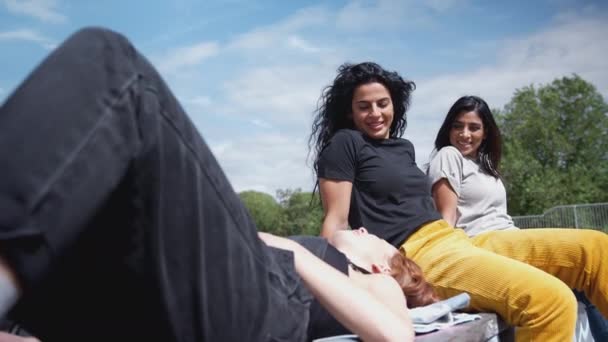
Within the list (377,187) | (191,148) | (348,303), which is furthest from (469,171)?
(191,148)

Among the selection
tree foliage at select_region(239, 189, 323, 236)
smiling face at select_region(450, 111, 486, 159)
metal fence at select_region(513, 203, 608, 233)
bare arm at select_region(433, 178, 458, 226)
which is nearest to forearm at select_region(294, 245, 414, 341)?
bare arm at select_region(433, 178, 458, 226)

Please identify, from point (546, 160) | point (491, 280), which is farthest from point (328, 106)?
point (546, 160)

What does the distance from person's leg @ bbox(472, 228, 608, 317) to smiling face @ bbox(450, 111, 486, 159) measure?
0.83 meters

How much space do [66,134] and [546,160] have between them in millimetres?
34969

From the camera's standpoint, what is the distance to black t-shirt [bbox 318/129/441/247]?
9.81 feet

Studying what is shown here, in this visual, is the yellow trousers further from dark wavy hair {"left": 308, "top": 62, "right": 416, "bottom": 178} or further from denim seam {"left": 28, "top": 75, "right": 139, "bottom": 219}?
denim seam {"left": 28, "top": 75, "right": 139, "bottom": 219}

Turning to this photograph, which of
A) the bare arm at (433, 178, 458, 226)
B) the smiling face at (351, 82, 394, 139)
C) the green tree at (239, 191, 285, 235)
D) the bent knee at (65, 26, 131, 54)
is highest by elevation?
the bent knee at (65, 26, 131, 54)

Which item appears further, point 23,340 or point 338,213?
point 338,213

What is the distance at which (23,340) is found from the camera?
1.57 metres

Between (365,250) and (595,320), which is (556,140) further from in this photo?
(365,250)

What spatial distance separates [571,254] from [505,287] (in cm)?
70

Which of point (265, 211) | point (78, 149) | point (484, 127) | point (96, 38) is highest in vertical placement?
point (96, 38)

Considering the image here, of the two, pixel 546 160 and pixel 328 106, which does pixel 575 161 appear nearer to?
pixel 546 160

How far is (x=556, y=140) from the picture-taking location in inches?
1291
